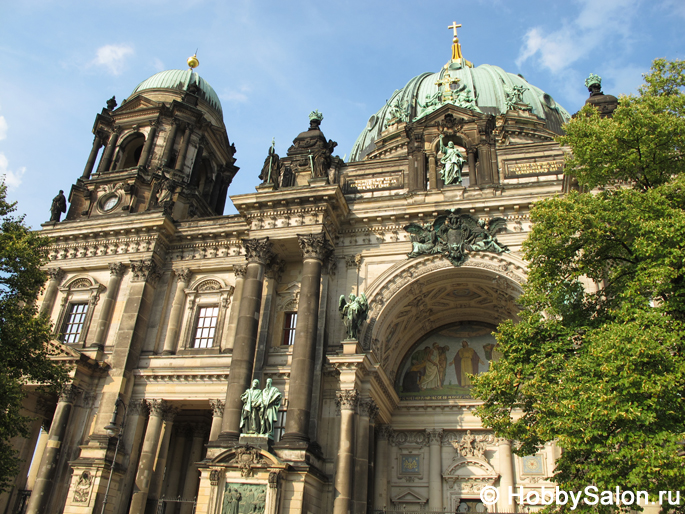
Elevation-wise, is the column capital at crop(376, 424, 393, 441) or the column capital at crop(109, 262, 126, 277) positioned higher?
the column capital at crop(109, 262, 126, 277)

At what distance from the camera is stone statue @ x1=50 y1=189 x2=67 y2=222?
97.2 feet

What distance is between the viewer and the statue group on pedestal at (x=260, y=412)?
763 inches

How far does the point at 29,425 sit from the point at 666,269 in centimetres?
2552

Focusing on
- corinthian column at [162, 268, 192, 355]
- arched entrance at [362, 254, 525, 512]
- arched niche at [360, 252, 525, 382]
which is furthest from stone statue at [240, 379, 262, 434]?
corinthian column at [162, 268, 192, 355]

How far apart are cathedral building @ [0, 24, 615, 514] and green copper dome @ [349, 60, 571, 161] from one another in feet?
33.4

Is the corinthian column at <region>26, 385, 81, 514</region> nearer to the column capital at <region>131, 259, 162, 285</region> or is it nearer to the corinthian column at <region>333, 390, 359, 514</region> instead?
the column capital at <region>131, 259, 162, 285</region>

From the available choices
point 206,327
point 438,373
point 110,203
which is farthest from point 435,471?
point 110,203

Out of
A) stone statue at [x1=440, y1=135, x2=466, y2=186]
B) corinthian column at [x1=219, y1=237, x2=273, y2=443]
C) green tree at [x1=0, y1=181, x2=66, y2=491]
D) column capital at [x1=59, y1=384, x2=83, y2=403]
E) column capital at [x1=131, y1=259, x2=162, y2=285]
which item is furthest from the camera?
column capital at [x1=131, y1=259, x2=162, y2=285]

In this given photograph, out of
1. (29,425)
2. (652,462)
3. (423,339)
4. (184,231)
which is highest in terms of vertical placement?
(184,231)

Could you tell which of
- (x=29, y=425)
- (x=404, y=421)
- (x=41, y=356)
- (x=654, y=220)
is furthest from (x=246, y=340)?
(x=654, y=220)

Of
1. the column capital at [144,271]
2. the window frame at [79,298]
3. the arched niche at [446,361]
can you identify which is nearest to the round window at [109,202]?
the window frame at [79,298]

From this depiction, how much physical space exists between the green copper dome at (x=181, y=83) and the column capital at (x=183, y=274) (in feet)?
42.3

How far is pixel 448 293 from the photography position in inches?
1005

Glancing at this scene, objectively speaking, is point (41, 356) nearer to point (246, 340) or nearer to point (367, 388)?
point (246, 340)
